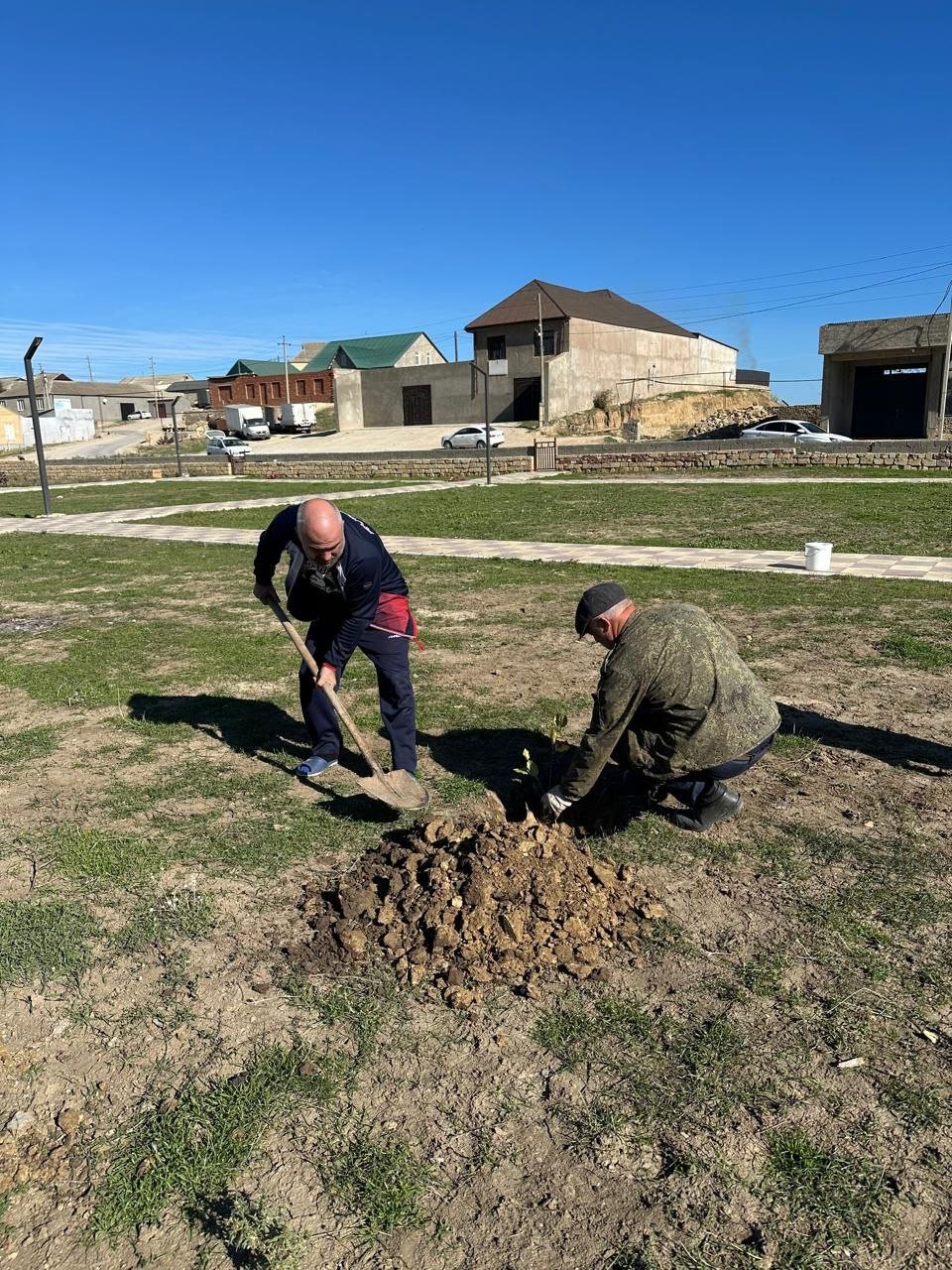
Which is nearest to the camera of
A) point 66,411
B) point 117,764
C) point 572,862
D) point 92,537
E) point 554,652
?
point 572,862

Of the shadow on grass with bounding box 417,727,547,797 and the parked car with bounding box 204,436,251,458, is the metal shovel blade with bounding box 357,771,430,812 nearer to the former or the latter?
the shadow on grass with bounding box 417,727,547,797

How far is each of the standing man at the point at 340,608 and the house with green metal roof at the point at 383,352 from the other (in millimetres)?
62806

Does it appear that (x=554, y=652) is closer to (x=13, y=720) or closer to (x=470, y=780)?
(x=470, y=780)

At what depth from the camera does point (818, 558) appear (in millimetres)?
9648

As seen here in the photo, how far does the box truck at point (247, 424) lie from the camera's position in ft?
184

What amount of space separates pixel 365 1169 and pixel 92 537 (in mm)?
14956

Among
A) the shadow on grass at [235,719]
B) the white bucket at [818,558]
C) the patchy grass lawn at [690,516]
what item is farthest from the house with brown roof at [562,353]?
the shadow on grass at [235,719]

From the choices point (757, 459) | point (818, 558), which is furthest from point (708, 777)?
point (757, 459)

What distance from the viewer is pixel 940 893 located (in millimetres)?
3393

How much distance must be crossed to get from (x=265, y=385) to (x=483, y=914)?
73.3m

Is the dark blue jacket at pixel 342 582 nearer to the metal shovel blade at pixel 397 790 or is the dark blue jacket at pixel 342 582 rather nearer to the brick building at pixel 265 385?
the metal shovel blade at pixel 397 790

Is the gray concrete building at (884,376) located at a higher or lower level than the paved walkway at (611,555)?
higher

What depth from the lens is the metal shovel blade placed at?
4062 mm

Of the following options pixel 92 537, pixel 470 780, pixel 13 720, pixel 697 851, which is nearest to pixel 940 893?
pixel 697 851
